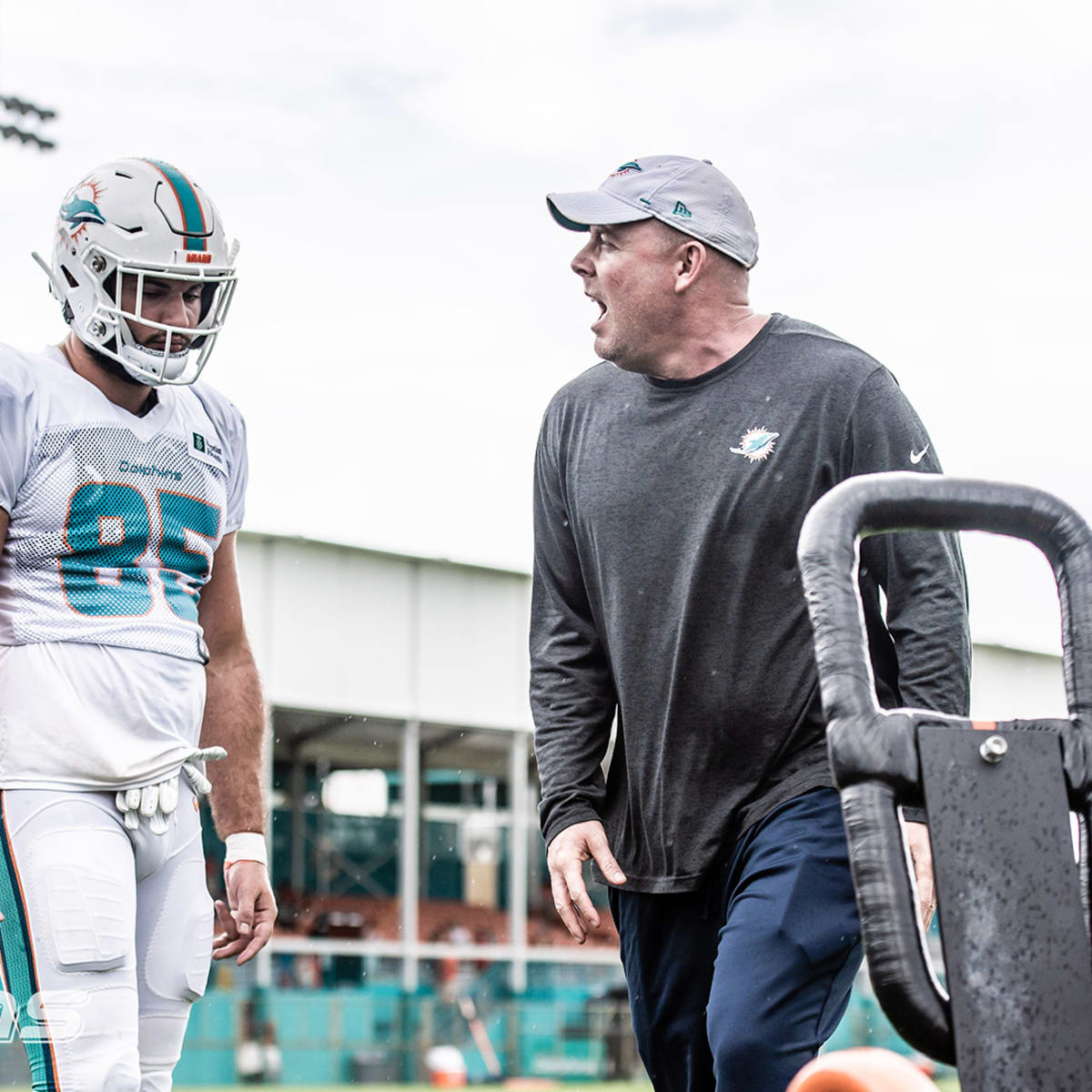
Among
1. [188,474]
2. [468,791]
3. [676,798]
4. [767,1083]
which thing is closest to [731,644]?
[676,798]

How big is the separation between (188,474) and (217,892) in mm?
26163

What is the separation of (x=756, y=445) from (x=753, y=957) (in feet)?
3.62

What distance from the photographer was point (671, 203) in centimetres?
405

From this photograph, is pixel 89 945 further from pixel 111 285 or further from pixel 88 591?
pixel 111 285

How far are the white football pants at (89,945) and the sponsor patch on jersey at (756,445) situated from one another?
1458mm

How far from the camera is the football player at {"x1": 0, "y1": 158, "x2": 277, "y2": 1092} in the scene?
11.1ft

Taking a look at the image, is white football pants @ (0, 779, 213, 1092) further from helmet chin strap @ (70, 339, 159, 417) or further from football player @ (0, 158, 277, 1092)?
helmet chin strap @ (70, 339, 159, 417)

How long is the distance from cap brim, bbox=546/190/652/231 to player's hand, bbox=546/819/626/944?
1.38 metres

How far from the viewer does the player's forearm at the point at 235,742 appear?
415 cm

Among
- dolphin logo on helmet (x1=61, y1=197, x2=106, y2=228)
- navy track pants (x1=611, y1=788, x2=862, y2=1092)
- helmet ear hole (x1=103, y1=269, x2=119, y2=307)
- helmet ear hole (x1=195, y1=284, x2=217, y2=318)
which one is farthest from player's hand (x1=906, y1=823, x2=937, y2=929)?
dolphin logo on helmet (x1=61, y1=197, x2=106, y2=228)

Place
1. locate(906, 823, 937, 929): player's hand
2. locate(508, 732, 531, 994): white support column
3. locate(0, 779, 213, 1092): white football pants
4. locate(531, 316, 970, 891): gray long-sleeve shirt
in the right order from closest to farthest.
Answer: locate(906, 823, 937, 929): player's hand
locate(0, 779, 213, 1092): white football pants
locate(531, 316, 970, 891): gray long-sleeve shirt
locate(508, 732, 531, 994): white support column

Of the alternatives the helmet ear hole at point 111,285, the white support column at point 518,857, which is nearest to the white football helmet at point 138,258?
the helmet ear hole at point 111,285

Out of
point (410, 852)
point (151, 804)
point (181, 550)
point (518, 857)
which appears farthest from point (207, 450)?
point (518, 857)

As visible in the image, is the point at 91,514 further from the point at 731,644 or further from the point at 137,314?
the point at 731,644
